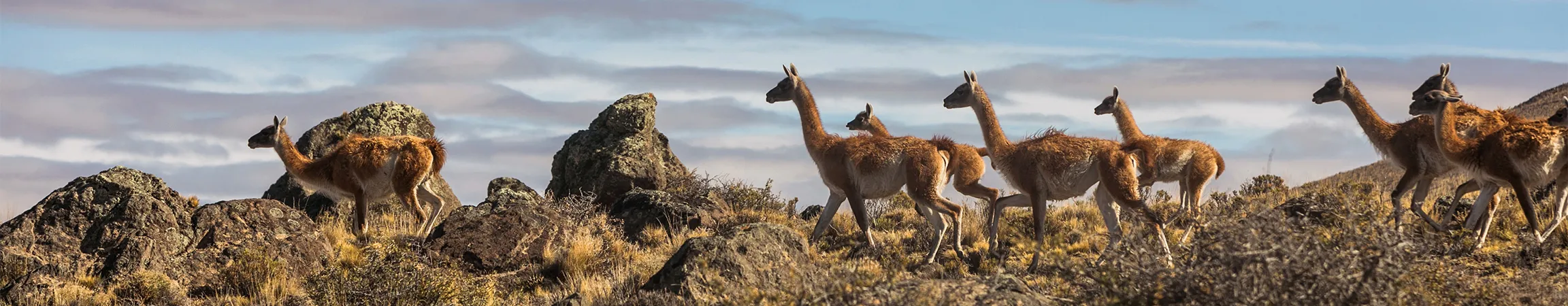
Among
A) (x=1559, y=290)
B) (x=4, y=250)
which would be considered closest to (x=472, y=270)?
(x=4, y=250)

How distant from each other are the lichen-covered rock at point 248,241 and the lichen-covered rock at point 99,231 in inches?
8.1

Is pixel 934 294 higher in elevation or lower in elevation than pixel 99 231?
→ lower

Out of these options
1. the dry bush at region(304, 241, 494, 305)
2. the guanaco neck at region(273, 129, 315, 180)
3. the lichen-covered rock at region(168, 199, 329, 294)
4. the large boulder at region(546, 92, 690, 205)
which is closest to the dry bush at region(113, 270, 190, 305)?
the lichen-covered rock at region(168, 199, 329, 294)

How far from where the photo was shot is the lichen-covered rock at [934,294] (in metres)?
8.49

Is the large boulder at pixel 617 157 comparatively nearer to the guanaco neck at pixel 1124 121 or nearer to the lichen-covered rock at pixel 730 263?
the guanaco neck at pixel 1124 121

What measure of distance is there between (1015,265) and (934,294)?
6109 millimetres

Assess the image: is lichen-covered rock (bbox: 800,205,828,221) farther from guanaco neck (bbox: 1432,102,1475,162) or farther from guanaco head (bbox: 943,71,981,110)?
guanaco neck (bbox: 1432,102,1475,162)

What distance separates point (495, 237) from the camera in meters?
14.7

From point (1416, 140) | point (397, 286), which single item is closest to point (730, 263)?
point (397, 286)

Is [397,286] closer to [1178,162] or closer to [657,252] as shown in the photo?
[657,252]

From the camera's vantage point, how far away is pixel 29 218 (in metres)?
14.7

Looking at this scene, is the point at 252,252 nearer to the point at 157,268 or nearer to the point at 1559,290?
the point at 157,268

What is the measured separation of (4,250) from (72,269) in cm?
82

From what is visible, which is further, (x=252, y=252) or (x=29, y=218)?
(x=29, y=218)
